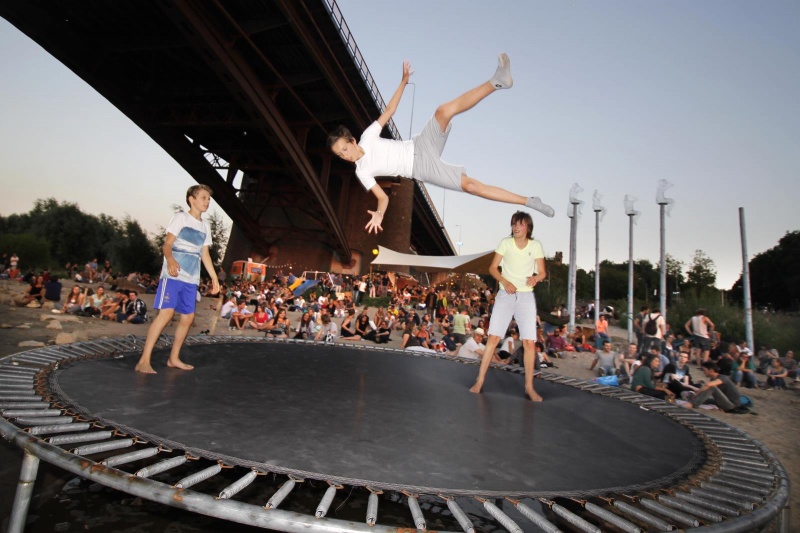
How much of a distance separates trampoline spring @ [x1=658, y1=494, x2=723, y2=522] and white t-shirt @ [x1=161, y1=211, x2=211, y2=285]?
2.41 meters

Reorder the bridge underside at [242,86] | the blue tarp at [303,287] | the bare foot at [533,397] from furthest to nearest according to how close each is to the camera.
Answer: the blue tarp at [303,287]
the bridge underside at [242,86]
the bare foot at [533,397]

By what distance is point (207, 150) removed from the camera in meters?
17.0

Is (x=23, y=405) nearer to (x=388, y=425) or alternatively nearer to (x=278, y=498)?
(x=278, y=498)

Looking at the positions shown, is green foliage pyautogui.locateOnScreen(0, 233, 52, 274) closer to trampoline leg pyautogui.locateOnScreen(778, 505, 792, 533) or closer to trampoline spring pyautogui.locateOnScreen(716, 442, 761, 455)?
trampoline spring pyautogui.locateOnScreen(716, 442, 761, 455)

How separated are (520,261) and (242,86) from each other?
11.1 meters

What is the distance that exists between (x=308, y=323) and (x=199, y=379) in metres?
5.71

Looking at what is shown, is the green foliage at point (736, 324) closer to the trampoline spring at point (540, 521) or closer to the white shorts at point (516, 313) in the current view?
the white shorts at point (516, 313)

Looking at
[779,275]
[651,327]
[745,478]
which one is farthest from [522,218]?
[779,275]

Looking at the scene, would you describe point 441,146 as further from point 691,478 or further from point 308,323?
point 308,323

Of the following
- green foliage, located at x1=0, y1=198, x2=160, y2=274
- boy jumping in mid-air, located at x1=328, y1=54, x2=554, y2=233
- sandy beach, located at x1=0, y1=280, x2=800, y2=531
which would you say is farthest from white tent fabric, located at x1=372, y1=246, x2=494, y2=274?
green foliage, located at x1=0, y1=198, x2=160, y2=274

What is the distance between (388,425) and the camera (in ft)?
5.71

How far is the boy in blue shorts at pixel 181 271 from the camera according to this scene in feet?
8.00

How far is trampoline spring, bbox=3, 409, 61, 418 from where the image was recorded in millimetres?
1296

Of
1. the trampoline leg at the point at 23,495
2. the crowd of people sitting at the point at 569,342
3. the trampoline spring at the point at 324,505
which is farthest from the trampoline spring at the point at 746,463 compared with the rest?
the crowd of people sitting at the point at 569,342
